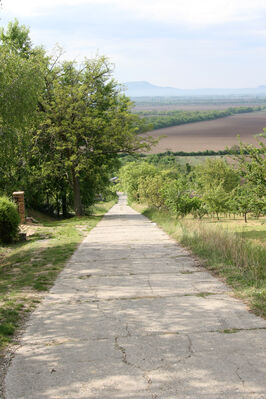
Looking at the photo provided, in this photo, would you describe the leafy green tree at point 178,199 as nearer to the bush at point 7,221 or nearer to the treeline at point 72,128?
the treeline at point 72,128

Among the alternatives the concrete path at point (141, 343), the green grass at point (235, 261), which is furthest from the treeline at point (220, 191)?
the concrete path at point (141, 343)

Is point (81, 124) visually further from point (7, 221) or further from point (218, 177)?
point (218, 177)

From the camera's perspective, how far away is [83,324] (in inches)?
198

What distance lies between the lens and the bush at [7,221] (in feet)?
43.9

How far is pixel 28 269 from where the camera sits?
8914 millimetres

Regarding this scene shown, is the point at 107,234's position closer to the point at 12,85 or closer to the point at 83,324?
the point at 12,85

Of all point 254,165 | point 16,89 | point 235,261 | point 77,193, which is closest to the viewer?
point 235,261

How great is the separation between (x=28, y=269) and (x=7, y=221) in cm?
506

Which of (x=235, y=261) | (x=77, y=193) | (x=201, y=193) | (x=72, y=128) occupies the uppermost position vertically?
(x=72, y=128)

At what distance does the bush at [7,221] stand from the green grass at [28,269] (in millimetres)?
475

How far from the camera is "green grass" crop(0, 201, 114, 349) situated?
5.55m

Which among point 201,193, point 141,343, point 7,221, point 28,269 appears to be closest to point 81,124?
point 7,221

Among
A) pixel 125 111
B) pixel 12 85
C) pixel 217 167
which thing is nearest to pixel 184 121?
pixel 217 167

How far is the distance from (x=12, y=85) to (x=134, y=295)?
773 centimetres
